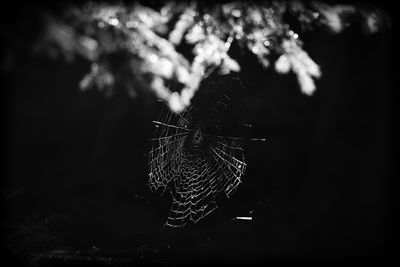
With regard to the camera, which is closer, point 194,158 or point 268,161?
point 194,158

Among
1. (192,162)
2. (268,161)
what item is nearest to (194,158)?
(192,162)

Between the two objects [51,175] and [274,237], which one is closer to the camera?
[274,237]

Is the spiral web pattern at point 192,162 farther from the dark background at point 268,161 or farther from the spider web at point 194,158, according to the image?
the dark background at point 268,161

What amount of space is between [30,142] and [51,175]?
2.14 ft

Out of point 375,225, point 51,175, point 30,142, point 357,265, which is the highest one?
point 30,142

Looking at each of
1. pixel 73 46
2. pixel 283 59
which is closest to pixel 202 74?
pixel 283 59

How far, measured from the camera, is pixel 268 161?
4.78 m

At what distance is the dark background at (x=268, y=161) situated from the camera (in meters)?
3.86

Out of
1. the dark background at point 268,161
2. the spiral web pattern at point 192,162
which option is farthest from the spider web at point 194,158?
the dark background at point 268,161

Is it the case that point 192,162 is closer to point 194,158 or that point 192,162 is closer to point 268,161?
point 194,158

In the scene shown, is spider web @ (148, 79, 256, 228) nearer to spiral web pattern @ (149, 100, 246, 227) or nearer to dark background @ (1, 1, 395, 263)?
spiral web pattern @ (149, 100, 246, 227)

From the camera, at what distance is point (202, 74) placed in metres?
2.53

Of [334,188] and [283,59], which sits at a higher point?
[283,59]

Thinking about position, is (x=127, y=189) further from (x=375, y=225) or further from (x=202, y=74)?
(x=375, y=225)
